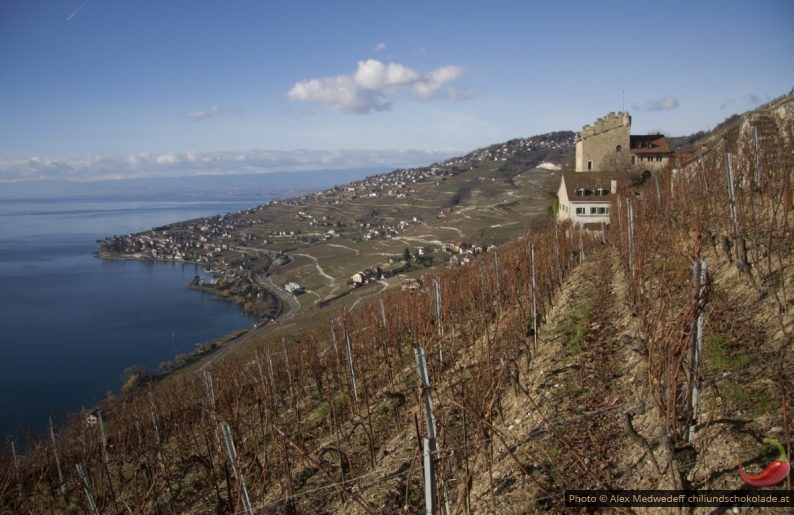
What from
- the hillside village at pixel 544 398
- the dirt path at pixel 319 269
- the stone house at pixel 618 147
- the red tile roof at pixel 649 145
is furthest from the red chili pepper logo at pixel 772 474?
the dirt path at pixel 319 269

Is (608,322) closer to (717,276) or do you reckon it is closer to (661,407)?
(717,276)

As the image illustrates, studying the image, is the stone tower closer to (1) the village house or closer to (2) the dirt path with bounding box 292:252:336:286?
(1) the village house

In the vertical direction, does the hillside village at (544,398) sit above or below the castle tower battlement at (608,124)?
below

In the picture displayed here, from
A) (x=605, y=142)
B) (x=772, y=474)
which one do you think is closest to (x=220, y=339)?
(x=605, y=142)

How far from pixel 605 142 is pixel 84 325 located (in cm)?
6569

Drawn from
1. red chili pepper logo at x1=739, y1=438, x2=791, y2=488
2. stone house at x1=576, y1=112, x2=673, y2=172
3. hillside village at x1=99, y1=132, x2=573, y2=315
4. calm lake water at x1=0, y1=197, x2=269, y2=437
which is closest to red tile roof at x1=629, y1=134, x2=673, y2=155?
stone house at x1=576, y1=112, x2=673, y2=172

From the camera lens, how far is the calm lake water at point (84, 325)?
42750 mm

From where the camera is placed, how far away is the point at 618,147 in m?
33.2

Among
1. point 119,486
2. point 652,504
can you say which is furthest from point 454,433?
point 119,486

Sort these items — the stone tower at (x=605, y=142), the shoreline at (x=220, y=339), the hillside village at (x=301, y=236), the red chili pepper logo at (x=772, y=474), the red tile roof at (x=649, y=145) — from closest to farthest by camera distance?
1. the red chili pepper logo at (x=772, y=474)
2. the red tile roof at (x=649, y=145)
3. the stone tower at (x=605, y=142)
4. the shoreline at (x=220, y=339)
5. the hillside village at (x=301, y=236)

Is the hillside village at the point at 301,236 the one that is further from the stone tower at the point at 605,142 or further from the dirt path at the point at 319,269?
the stone tower at the point at 605,142

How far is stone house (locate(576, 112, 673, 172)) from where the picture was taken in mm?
31484

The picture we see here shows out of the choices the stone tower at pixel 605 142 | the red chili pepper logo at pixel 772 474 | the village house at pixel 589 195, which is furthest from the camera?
the stone tower at pixel 605 142

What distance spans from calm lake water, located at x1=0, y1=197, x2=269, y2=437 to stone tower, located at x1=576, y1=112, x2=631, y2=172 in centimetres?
4204
